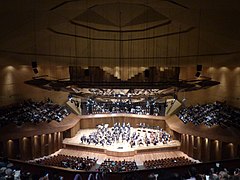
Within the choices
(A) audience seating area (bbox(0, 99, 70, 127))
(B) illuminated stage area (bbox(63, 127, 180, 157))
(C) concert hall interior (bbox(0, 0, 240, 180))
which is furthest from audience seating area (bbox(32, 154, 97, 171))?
(A) audience seating area (bbox(0, 99, 70, 127))

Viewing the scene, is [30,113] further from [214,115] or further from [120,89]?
[214,115]

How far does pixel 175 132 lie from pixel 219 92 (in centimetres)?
391

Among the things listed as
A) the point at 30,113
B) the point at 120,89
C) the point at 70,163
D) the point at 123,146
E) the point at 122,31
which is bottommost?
the point at 123,146

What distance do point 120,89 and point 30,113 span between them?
9561mm

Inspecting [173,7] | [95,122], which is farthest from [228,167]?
[95,122]

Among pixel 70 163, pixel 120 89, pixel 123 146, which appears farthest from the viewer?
pixel 123 146

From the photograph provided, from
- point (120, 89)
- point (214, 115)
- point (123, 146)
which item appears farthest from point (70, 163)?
point (214, 115)

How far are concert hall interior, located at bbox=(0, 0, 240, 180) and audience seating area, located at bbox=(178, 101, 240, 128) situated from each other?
0.08 metres

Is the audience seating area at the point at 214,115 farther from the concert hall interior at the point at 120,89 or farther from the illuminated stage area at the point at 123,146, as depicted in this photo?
the illuminated stage area at the point at 123,146

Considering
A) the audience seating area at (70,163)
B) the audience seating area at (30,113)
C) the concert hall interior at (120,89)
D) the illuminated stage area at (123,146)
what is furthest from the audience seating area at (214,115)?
the audience seating area at (30,113)

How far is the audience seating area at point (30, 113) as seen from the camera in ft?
49.1

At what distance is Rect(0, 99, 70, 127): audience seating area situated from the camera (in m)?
15.0

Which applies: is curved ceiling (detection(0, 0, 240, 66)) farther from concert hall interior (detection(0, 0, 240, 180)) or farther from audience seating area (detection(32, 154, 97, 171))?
audience seating area (detection(32, 154, 97, 171))

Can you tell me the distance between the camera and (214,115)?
15680 mm
